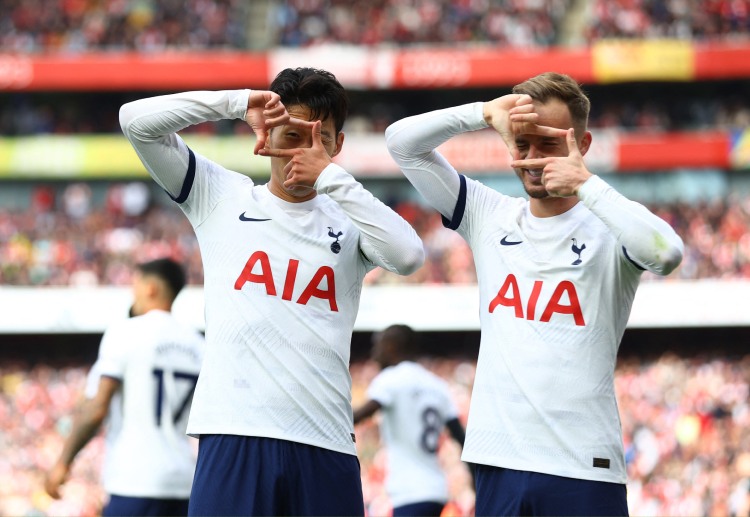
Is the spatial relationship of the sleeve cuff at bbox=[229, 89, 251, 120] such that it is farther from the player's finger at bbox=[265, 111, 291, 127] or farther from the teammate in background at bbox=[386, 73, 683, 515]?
the teammate in background at bbox=[386, 73, 683, 515]

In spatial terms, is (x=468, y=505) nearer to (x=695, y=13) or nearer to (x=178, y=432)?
(x=178, y=432)

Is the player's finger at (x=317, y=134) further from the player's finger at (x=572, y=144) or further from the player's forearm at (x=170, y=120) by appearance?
the player's finger at (x=572, y=144)

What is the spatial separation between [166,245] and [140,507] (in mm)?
20663

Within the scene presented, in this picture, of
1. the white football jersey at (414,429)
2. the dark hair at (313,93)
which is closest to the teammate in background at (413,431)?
the white football jersey at (414,429)

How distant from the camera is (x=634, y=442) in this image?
1784 cm

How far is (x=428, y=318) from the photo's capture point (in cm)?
2484

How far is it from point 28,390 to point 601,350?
67.6ft

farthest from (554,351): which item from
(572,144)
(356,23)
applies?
(356,23)

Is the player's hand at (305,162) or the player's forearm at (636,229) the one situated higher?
the player's hand at (305,162)

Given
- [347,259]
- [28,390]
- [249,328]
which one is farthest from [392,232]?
[28,390]

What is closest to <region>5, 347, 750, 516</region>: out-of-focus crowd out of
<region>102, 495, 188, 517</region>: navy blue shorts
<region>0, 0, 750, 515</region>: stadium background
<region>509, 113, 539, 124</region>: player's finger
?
<region>0, 0, 750, 515</region>: stadium background

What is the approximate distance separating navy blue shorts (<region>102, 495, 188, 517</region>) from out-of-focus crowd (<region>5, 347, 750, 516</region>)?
7.34m

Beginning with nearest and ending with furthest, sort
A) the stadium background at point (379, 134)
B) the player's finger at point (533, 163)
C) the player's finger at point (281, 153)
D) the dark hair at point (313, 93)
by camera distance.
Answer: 1. the player's finger at point (533, 163)
2. the player's finger at point (281, 153)
3. the dark hair at point (313, 93)
4. the stadium background at point (379, 134)

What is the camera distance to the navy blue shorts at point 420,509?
25.4 feet
